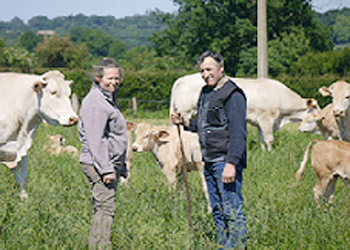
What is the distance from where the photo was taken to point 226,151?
155 inches

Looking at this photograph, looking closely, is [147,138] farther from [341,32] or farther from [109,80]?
[341,32]

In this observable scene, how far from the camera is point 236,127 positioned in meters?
3.82

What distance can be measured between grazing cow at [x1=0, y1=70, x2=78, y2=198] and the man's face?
2676 millimetres

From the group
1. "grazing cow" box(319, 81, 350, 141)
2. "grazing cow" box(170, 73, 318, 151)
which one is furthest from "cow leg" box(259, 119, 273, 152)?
"grazing cow" box(319, 81, 350, 141)

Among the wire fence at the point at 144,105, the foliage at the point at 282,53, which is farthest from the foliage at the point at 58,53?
the wire fence at the point at 144,105

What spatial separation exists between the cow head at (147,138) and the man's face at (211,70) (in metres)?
2.06

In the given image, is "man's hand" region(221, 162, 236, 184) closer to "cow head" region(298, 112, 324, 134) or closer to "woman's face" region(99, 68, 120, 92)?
"woman's face" region(99, 68, 120, 92)

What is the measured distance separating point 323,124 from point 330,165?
9.54 feet

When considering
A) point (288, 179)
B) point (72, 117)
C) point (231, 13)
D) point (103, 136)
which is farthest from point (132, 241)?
point (231, 13)

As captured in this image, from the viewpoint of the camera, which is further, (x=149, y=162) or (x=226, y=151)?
(x=149, y=162)

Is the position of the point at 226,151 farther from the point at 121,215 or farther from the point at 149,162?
the point at 149,162

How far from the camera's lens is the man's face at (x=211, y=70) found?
3.93m

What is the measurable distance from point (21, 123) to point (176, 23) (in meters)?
25.5

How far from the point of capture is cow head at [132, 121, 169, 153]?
5.99 metres
